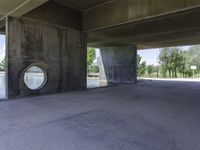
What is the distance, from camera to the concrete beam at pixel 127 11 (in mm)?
5688

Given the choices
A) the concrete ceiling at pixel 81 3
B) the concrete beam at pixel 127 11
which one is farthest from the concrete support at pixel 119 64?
the concrete ceiling at pixel 81 3

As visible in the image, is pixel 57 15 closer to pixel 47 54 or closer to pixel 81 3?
pixel 81 3

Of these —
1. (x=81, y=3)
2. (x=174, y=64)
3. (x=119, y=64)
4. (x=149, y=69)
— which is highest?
(x=81, y=3)

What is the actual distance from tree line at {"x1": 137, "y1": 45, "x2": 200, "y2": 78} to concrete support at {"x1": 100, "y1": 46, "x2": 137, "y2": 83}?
395 inches

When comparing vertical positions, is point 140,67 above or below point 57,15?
below

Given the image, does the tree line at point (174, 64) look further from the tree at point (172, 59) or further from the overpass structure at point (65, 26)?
the overpass structure at point (65, 26)

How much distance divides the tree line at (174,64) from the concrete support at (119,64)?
10.0 meters

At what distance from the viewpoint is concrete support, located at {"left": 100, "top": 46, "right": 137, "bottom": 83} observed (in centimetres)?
1355

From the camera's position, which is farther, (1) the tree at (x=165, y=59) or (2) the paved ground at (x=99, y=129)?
(1) the tree at (x=165, y=59)

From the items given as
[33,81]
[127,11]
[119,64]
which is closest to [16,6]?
[127,11]

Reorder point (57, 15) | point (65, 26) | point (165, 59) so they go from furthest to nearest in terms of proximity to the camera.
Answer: point (165, 59), point (65, 26), point (57, 15)

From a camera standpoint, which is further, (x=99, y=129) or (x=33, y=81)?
(x=33, y=81)

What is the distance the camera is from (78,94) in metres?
7.11

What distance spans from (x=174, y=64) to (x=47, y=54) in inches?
741
